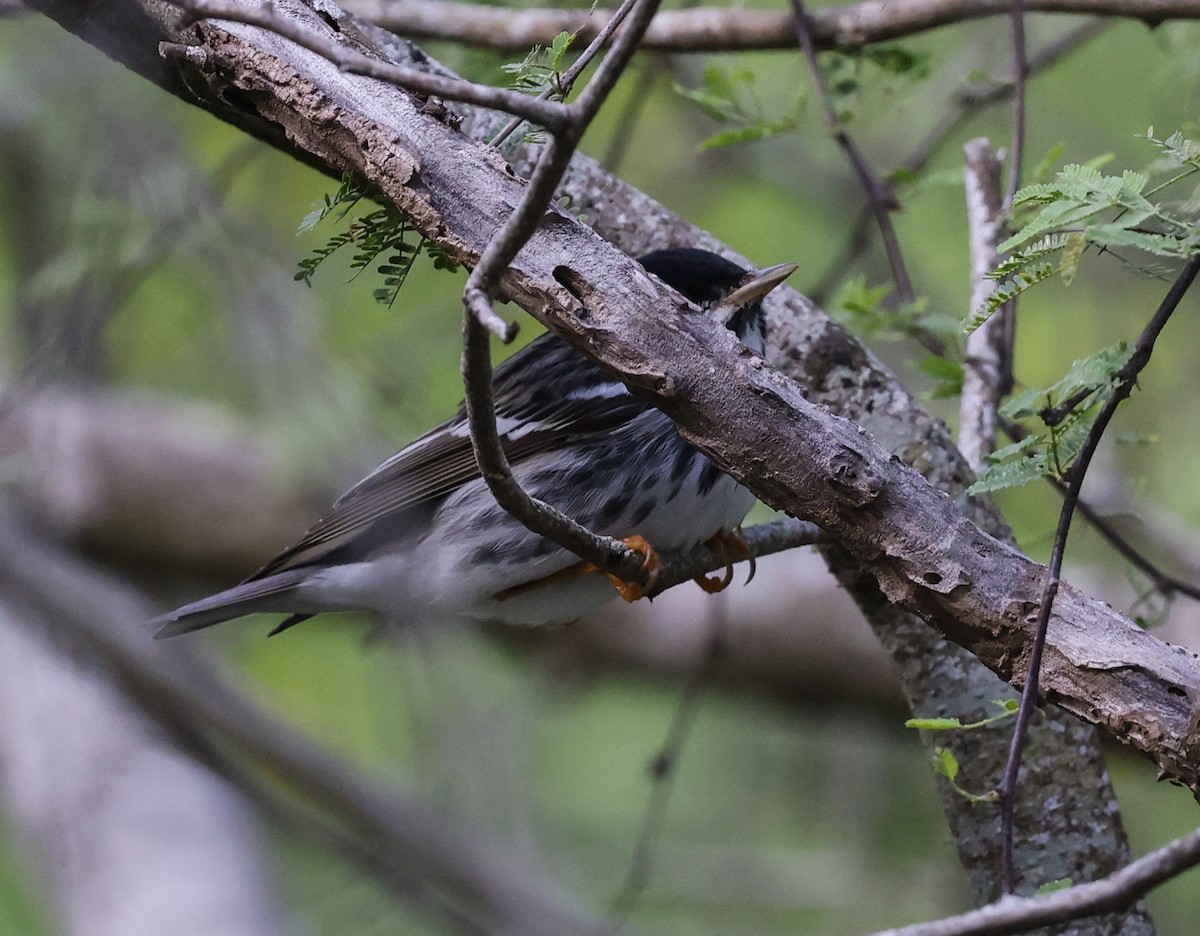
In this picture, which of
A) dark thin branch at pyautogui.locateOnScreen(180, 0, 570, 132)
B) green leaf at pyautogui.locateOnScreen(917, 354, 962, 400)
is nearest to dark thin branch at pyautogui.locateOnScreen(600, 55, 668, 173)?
green leaf at pyautogui.locateOnScreen(917, 354, 962, 400)

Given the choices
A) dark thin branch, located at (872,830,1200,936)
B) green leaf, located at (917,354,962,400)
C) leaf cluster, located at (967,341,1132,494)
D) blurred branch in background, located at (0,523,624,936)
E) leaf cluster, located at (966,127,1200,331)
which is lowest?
blurred branch in background, located at (0,523,624,936)

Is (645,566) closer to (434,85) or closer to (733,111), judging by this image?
(733,111)

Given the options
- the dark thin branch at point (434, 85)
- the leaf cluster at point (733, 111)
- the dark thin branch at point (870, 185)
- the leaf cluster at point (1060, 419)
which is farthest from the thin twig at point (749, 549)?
the dark thin branch at point (434, 85)

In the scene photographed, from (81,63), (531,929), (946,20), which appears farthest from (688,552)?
(81,63)

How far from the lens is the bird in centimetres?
303

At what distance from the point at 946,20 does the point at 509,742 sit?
2428 mm

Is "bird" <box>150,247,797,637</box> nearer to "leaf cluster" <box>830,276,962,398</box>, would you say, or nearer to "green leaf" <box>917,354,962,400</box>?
"leaf cluster" <box>830,276,962,398</box>

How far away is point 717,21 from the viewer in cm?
369

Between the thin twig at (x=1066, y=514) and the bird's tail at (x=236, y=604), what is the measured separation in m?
1.92

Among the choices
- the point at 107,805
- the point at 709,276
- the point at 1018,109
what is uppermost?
the point at 1018,109

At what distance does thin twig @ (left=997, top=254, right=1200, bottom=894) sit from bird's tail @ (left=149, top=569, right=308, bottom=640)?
75.5 inches

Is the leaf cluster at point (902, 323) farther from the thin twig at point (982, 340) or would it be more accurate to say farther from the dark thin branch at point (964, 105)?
the dark thin branch at point (964, 105)

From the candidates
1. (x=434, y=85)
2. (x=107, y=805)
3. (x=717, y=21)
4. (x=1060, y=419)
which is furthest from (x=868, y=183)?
(x=107, y=805)

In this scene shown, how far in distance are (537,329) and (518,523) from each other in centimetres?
260
